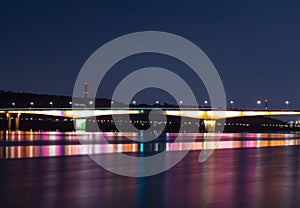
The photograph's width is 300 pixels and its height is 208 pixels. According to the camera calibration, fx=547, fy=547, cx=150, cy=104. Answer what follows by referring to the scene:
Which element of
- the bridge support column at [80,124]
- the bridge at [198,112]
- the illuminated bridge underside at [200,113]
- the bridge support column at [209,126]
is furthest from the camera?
the bridge support column at [80,124]

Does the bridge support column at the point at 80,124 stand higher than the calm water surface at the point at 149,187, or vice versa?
the calm water surface at the point at 149,187

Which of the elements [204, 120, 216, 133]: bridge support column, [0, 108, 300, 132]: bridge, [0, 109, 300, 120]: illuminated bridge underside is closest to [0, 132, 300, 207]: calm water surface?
[0, 108, 300, 132]: bridge

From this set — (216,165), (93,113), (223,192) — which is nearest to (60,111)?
(93,113)

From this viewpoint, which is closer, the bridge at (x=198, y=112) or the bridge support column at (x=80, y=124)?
the bridge at (x=198, y=112)

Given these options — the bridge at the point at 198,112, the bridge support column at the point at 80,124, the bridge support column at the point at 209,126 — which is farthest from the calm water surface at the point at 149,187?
the bridge support column at the point at 80,124

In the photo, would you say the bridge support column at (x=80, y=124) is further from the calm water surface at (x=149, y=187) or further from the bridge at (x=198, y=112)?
the calm water surface at (x=149, y=187)

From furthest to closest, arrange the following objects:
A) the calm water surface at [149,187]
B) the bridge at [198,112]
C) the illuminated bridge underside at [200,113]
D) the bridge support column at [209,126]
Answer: the bridge support column at [209,126], the illuminated bridge underside at [200,113], the bridge at [198,112], the calm water surface at [149,187]

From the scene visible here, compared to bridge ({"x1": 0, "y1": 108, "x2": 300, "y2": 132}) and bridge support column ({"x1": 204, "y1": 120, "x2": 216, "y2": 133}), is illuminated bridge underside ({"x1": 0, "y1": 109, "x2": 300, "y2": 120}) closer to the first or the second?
bridge ({"x1": 0, "y1": 108, "x2": 300, "y2": 132})

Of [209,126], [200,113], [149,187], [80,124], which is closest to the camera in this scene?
[149,187]

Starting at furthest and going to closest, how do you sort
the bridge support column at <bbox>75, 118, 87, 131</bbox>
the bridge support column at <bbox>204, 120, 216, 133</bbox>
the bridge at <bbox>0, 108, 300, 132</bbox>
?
the bridge support column at <bbox>75, 118, 87, 131</bbox> → the bridge support column at <bbox>204, 120, 216, 133</bbox> → the bridge at <bbox>0, 108, 300, 132</bbox>

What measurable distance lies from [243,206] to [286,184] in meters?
5.54

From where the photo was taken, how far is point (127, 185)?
59.0 feet

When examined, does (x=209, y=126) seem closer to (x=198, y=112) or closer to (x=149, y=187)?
(x=198, y=112)

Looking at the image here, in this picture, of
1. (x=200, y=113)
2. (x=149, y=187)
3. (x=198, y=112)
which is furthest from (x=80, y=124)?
(x=149, y=187)
